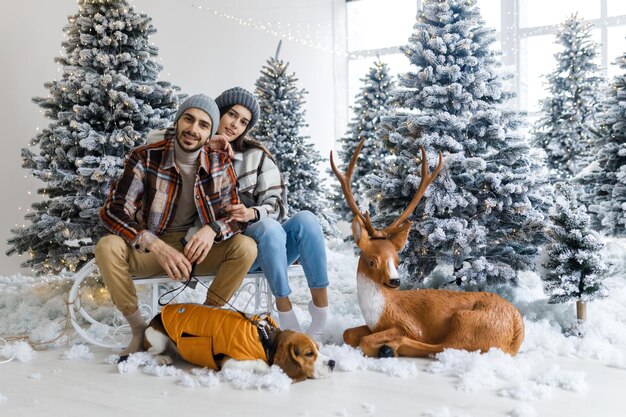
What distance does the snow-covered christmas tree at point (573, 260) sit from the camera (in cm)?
293

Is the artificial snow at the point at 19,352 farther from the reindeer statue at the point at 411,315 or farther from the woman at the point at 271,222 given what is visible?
the reindeer statue at the point at 411,315

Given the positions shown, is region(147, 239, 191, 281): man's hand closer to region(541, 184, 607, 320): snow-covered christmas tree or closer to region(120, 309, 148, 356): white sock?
region(120, 309, 148, 356): white sock

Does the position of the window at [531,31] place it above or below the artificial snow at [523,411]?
above

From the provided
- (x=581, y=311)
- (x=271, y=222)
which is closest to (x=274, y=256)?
(x=271, y=222)

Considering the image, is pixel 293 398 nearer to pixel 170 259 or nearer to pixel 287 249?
pixel 170 259

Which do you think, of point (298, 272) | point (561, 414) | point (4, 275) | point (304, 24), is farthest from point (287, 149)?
point (561, 414)

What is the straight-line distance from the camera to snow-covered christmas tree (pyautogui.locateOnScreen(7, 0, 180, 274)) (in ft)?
13.0

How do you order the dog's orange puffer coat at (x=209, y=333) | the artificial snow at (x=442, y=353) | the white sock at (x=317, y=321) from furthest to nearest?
1. the white sock at (x=317, y=321)
2. the dog's orange puffer coat at (x=209, y=333)
3. the artificial snow at (x=442, y=353)

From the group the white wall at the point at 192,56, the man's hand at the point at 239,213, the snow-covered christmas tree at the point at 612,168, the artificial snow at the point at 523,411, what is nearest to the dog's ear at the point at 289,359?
the man's hand at the point at 239,213

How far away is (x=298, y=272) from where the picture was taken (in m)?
3.02

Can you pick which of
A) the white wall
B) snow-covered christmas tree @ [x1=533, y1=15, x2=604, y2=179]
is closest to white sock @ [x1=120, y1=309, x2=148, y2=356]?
the white wall

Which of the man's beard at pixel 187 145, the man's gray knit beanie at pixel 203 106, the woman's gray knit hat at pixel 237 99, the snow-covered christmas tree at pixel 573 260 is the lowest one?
the snow-covered christmas tree at pixel 573 260

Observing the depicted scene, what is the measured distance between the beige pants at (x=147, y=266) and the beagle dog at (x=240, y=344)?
0.20 meters

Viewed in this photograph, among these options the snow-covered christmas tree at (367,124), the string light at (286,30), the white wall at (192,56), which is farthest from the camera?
the string light at (286,30)
